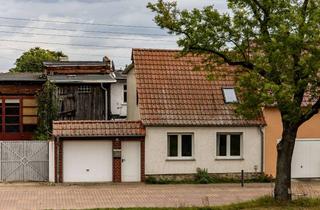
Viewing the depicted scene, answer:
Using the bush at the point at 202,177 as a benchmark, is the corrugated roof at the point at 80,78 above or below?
above

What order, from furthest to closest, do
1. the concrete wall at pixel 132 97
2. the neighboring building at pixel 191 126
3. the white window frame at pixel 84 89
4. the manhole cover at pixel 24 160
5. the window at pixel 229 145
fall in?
the white window frame at pixel 84 89 < the concrete wall at pixel 132 97 < the window at pixel 229 145 < the neighboring building at pixel 191 126 < the manhole cover at pixel 24 160

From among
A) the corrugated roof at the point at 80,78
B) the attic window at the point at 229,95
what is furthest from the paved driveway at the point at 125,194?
the corrugated roof at the point at 80,78

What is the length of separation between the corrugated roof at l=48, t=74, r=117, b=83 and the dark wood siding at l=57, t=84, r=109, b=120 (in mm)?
379

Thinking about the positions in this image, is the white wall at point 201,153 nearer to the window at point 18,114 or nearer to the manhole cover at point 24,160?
the manhole cover at point 24,160

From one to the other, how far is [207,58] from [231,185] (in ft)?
27.8

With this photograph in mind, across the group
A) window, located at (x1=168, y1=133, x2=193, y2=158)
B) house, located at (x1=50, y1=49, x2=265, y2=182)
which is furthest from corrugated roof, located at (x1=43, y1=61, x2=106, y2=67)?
window, located at (x1=168, y1=133, x2=193, y2=158)

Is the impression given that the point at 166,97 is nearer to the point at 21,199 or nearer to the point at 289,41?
the point at 21,199

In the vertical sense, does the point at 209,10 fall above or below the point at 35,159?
above

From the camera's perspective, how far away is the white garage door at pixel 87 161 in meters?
29.1

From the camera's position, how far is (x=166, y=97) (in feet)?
101

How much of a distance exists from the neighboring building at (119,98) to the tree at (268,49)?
22.6m

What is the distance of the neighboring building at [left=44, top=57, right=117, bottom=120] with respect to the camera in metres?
37.8

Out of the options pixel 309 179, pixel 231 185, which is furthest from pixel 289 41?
pixel 309 179

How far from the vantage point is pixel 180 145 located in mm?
30281
